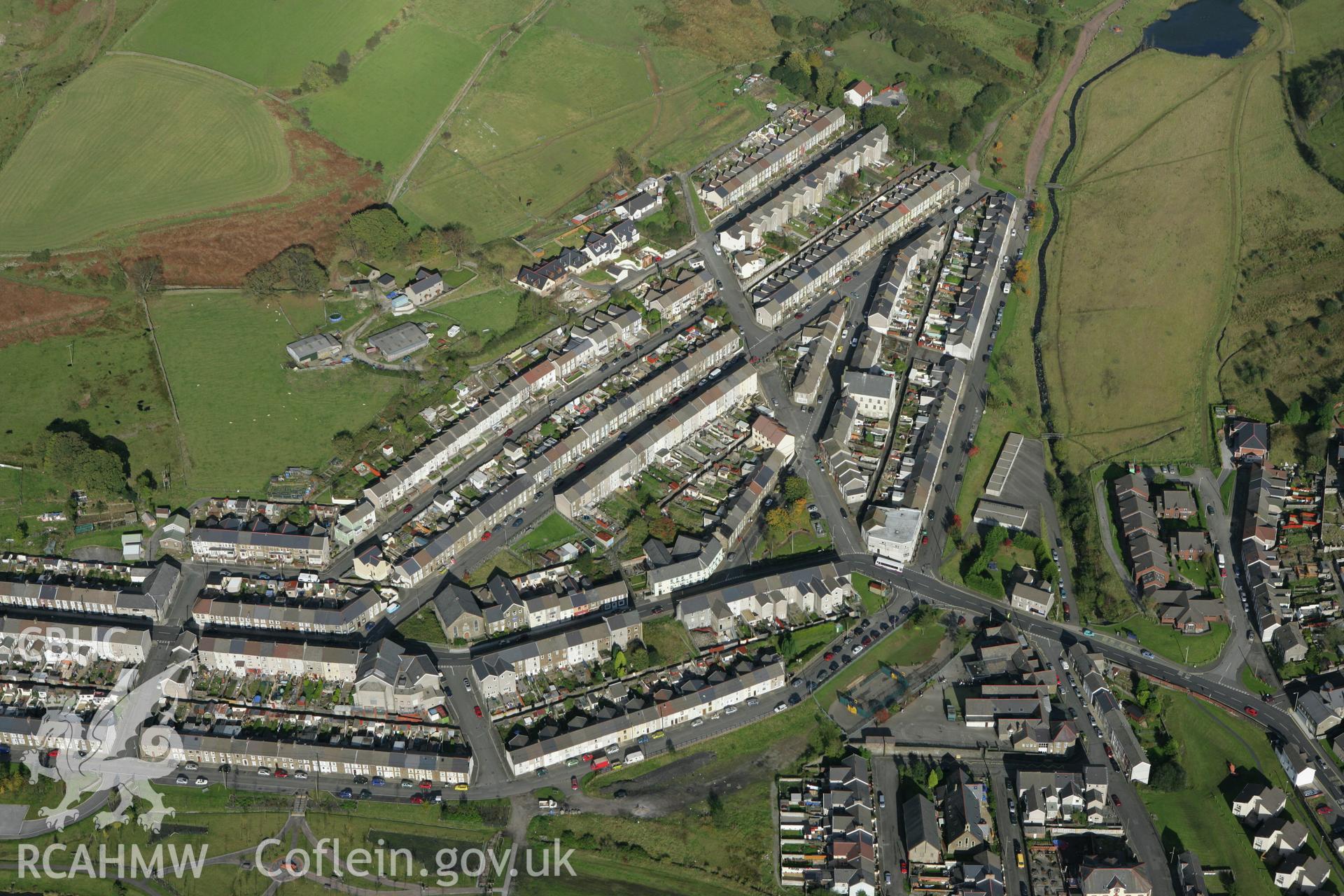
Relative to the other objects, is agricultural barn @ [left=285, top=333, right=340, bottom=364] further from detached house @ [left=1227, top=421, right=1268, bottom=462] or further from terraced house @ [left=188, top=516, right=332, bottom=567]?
detached house @ [left=1227, top=421, right=1268, bottom=462]

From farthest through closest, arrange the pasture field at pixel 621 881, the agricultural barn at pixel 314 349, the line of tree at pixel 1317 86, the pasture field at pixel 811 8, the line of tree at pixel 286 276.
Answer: the pasture field at pixel 811 8, the line of tree at pixel 1317 86, the line of tree at pixel 286 276, the agricultural barn at pixel 314 349, the pasture field at pixel 621 881

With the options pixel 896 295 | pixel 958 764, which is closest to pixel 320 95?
pixel 896 295

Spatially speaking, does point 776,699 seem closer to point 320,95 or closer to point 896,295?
point 896,295

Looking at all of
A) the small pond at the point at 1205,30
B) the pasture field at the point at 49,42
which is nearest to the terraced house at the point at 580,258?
the pasture field at the point at 49,42

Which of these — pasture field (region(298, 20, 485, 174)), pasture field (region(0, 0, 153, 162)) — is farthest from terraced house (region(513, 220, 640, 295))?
pasture field (region(0, 0, 153, 162))

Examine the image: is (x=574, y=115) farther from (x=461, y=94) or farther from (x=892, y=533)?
(x=892, y=533)

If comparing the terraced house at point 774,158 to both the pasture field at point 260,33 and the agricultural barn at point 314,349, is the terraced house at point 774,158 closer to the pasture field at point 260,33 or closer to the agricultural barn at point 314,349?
the pasture field at point 260,33

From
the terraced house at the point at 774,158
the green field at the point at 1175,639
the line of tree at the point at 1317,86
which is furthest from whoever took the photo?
the line of tree at the point at 1317,86
